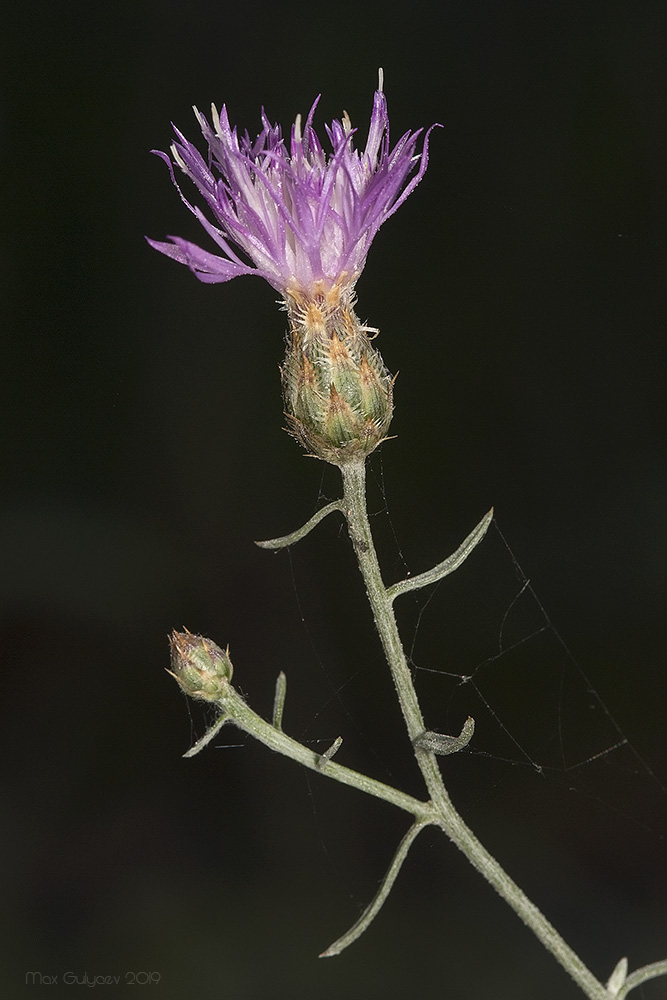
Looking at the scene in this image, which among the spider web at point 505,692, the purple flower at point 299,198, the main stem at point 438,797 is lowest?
the spider web at point 505,692

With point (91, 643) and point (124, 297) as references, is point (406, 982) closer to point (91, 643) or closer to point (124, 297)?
point (91, 643)

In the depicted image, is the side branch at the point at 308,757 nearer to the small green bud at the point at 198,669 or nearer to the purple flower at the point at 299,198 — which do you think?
the small green bud at the point at 198,669

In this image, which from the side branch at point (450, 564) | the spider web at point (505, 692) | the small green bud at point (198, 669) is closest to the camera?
the side branch at point (450, 564)

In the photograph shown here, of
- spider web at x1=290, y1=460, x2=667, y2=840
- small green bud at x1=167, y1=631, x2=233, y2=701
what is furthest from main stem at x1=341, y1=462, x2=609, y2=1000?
spider web at x1=290, y1=460, x2=667, y2=840

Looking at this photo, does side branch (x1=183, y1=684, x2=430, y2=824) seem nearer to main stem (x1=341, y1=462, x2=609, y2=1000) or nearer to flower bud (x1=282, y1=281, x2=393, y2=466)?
main stem (x1=341, y1=462, x2=609, y2=1000)

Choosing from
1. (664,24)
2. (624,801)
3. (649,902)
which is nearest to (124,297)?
(664,24)

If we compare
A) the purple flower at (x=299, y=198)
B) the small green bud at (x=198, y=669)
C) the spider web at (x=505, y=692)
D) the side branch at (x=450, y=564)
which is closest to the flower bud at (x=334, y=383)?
the purple flower at (x=299, y=198)

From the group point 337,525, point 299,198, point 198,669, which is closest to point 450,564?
point 198,669
